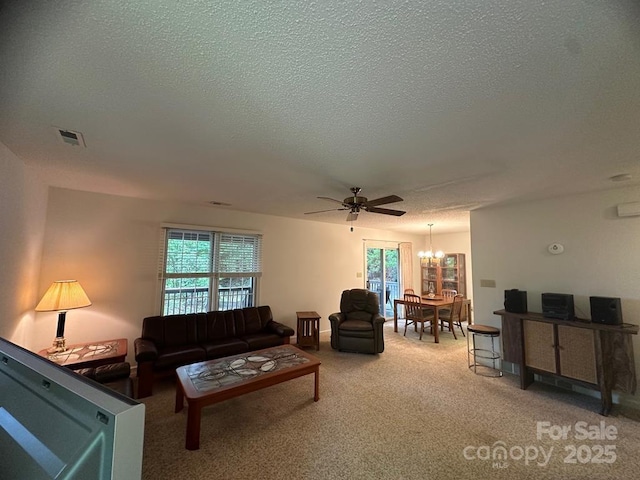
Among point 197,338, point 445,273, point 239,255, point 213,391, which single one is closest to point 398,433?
point 213,391

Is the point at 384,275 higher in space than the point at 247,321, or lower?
higher

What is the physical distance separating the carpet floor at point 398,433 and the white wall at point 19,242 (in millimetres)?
1535

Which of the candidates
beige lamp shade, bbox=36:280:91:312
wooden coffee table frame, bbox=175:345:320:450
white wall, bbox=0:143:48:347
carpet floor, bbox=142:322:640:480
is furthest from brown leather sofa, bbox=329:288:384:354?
white wall, bbox=0:143:48:347

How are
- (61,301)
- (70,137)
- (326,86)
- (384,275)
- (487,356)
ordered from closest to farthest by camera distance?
(326,86) < (70,137) < (61,301) < (487,356) < (384,275)

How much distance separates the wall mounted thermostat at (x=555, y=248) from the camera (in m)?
3.28

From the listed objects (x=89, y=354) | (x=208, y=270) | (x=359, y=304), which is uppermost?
(x=208, y=270)

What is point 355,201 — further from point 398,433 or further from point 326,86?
point 398,433

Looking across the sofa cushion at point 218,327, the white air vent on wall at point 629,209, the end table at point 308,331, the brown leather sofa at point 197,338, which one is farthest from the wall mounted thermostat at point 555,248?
the sofa cushion at point 218,327

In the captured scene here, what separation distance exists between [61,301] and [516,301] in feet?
17.7

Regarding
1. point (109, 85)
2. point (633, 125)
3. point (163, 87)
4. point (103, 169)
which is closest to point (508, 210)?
point (633, 125)

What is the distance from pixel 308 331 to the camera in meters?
4.49

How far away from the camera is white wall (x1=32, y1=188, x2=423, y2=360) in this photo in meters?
3.10

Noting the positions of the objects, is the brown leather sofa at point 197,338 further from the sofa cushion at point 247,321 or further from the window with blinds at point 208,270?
the window with blinds at point 208,270

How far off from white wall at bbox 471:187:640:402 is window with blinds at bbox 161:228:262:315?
3.81 meters
